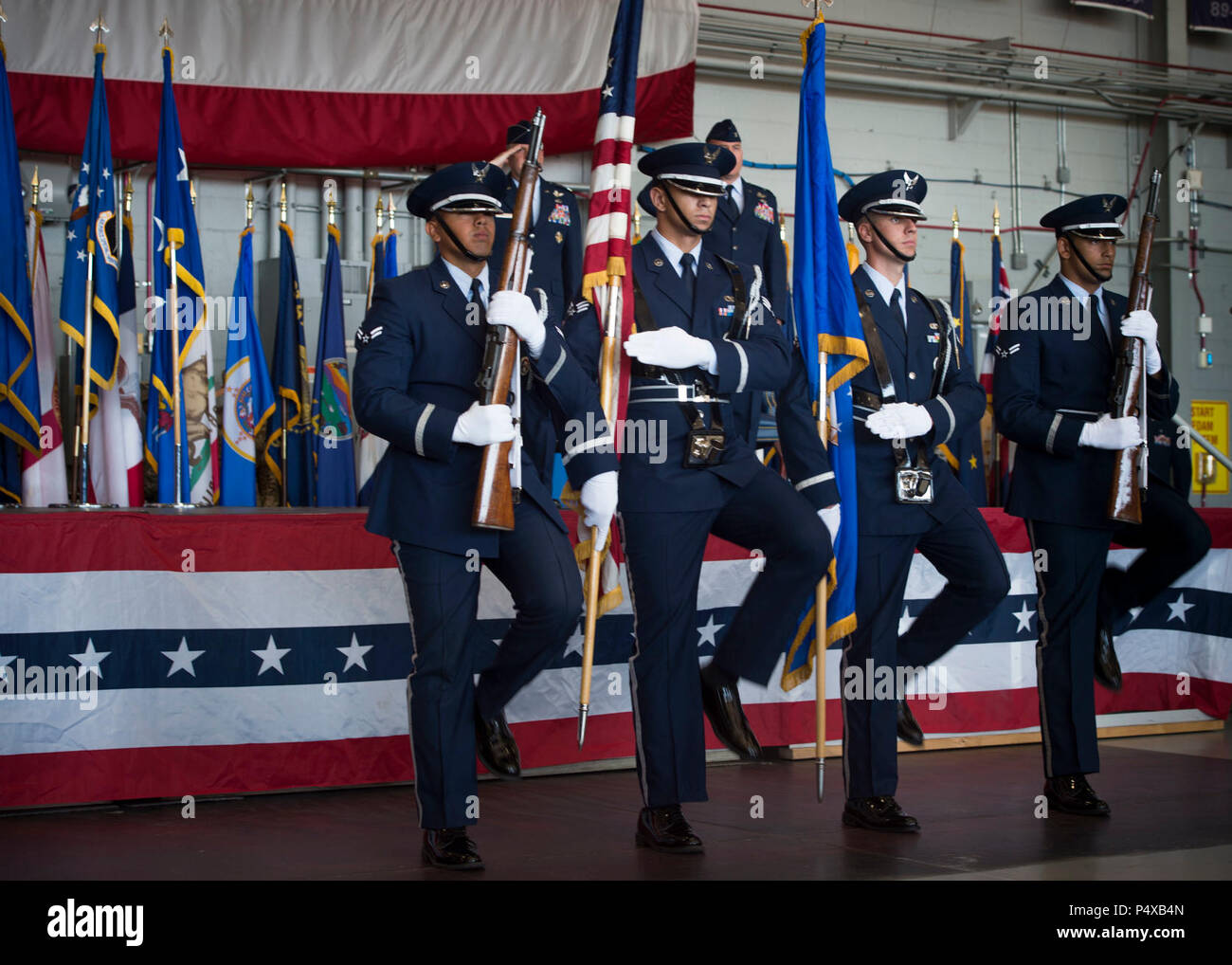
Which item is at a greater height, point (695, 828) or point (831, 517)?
point (831, 517)

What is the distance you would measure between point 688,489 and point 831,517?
0.45m

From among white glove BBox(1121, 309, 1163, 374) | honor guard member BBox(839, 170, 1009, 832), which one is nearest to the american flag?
honor guard member BBox(839, 170, 1009, 832)

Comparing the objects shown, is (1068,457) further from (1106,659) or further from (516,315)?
(516,315)

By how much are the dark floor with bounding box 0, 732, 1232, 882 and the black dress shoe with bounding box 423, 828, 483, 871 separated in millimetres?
33

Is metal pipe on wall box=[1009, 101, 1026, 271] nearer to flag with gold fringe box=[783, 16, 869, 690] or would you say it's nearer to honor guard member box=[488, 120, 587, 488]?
honor guard member box=[488, 120, 587, 488]

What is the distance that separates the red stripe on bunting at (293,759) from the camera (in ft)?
13.2

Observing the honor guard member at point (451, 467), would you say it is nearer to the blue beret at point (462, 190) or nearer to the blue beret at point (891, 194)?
the blue beret at point (462, 190)

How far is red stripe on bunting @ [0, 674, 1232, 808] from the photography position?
4031mm

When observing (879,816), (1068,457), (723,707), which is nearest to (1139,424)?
(1068,457)

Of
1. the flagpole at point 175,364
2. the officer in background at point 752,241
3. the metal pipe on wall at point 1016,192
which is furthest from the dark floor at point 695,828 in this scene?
the metal pipe on wall at point 1016,192

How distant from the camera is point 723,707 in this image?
3604 millimetres

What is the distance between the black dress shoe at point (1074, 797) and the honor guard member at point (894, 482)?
580 millimetres

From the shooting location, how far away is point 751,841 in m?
3.56
